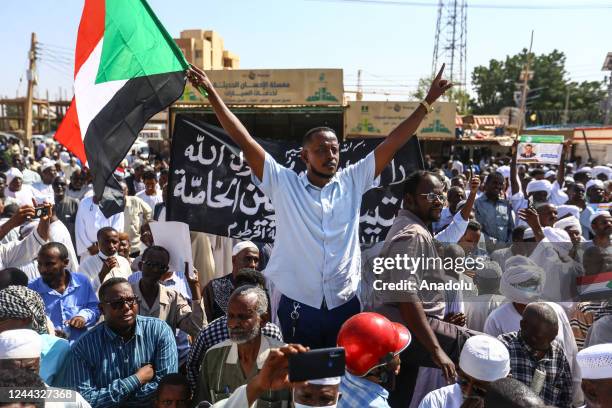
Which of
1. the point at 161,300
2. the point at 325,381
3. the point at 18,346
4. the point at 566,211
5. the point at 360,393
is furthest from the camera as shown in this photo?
the point at 566,211

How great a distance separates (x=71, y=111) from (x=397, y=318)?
2345 millimetres

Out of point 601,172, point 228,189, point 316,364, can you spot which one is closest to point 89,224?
point 228,189

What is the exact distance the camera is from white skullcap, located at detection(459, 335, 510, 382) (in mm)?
2641

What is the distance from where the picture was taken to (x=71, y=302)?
13.6ft

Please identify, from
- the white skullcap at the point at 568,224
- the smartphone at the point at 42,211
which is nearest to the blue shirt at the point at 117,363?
the smartphone at the point at 42,211

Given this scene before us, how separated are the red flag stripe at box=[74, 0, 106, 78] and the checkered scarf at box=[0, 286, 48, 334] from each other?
135 centimetres

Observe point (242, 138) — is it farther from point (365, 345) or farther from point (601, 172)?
point (601, 172)

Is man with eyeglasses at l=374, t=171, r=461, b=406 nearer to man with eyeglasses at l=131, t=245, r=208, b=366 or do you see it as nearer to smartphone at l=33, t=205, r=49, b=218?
man with eyeglasses at l=131, t=245, r=208, b=366

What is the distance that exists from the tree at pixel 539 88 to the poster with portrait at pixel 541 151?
46.0m

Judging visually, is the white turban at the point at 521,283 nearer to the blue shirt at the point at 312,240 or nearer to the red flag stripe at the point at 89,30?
the blue shirt at the point at 312,240

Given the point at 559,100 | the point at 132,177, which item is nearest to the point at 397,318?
the point at 132,177

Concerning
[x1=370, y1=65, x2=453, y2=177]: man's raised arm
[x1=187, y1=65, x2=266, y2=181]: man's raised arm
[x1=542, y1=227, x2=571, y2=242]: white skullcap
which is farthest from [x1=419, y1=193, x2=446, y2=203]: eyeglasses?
[x1=542, y1=227, x2=571, y2=242]: white skullcap

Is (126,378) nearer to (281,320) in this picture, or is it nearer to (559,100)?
(281,320)

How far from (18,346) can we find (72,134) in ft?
5.26
